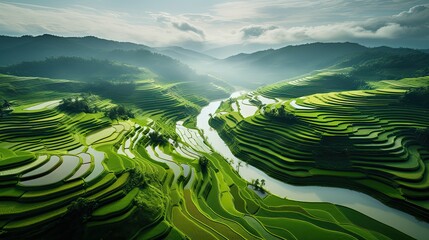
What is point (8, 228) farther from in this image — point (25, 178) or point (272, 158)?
point (272, 158)

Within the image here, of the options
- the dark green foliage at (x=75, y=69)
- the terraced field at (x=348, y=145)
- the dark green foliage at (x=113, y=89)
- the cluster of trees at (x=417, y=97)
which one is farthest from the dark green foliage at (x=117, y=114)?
the cluster of trees at (x=417, y=97)

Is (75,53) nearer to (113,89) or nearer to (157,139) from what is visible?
(113,89)

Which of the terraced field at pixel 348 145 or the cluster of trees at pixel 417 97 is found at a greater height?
the cluster of trees at pixel 417 97

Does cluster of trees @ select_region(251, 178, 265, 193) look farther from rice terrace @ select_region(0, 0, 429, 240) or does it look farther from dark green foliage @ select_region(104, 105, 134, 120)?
dark green foliage @ select_region(104, 105, 134, 120)

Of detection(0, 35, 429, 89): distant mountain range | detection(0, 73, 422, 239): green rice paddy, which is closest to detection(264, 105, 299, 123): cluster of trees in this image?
detection(0, 73, 422, 239): green rice paddy

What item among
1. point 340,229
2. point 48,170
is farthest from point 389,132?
point 48,170

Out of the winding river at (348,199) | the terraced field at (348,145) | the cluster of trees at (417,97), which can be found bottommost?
the winding river at (348,199)

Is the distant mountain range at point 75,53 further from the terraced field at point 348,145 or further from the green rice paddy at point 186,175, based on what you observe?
the green rice paddy at point 186,175
